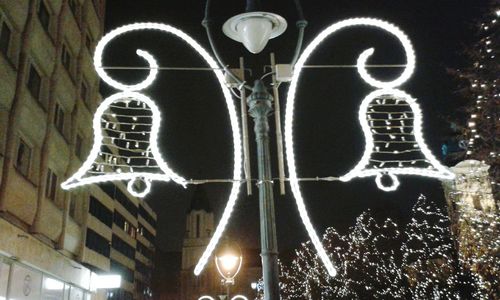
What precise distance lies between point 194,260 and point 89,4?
77.5m

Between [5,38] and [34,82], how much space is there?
10.2 feet

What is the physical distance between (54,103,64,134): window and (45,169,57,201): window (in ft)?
7.56

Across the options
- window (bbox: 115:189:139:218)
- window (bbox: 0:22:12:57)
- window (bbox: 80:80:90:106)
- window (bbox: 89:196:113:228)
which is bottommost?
window (bbox: 0:22:12:57)

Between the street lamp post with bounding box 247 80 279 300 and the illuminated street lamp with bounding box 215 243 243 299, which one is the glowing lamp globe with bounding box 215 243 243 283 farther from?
the street lamp post with bounding box 247 80 279 300

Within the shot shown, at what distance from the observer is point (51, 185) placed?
20.9 m

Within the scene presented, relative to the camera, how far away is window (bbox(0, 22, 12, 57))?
15.9 m

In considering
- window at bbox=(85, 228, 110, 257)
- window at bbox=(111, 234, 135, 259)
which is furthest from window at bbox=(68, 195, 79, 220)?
window at bbox=(111, 234, 135, 259)

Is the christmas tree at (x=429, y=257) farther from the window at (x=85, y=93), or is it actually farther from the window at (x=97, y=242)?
the window at (x=97, y=242)

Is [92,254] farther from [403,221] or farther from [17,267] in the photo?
[403,221]

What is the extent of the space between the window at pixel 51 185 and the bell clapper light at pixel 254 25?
17388mm

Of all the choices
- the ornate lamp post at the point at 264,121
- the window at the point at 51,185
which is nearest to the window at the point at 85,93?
the window at the point at 51,185

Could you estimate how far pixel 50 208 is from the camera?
19.9 m

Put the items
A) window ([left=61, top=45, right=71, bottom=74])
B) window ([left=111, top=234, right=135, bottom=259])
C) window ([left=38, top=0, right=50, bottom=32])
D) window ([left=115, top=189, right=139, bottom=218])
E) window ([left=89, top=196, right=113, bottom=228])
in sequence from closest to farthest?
window ([left=38, top=0, right=50, bottom=32])
window ([left=61, top=45, right=71, bottom=74])
window ([left=89, top=196, right=113, bottom=228])
window ([left=111, top=234, right=135, bottom=259])
window ([left=115, top=189, right=139, bottom=218])

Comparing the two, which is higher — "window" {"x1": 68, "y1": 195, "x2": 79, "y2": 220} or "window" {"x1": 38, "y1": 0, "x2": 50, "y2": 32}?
"window" {"x1": 38, "y1": 0, "x2": 50, "y2": 32}
